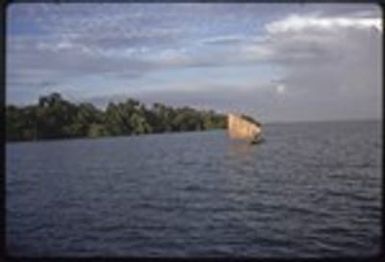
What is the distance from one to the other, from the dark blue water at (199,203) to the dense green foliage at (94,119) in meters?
0.12

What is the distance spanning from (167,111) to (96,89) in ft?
1.20

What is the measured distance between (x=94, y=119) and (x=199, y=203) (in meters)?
0.68

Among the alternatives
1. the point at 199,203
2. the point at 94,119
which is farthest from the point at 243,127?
the point at 94,119

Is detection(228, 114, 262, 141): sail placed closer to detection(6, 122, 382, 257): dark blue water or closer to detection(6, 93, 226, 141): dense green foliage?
detection(6, 93, 226, 141): dense green foliage

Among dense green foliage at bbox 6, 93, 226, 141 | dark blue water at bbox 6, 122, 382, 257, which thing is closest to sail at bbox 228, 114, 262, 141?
dense green foliage at bbox 6, 93, 226, 141

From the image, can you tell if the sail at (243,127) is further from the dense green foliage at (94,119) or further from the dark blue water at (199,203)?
the dark blue water at (199,203)

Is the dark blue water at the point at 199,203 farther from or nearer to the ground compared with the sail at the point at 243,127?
nearer to the ground

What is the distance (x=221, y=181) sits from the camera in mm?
4570

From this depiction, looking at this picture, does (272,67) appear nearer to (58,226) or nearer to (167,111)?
(167,111)

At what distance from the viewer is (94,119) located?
468 centimetres

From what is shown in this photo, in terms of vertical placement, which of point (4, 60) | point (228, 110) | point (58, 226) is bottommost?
point (58, 226)

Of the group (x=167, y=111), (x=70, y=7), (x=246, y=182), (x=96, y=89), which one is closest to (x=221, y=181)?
(x=246, y=182)

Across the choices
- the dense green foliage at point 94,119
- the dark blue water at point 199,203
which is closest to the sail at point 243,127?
the dense green foliage at point 94,119

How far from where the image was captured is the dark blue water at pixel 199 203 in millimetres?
4496
